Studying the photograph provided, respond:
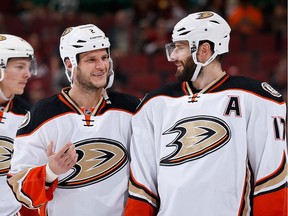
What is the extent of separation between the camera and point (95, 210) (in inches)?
136

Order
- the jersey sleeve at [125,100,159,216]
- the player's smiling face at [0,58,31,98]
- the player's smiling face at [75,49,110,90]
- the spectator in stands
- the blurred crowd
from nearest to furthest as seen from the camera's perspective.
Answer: the jersey sleeve at [125,100,159,216], the player's smiling face at [75,49,110,90], the player's smiling face at [0,58,31,98], the blurred crowd, the spectator in stands

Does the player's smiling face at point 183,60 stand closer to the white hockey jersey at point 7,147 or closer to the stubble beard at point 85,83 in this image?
the stubble beard at point 85,83

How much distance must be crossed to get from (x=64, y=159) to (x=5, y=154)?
2.06 feet

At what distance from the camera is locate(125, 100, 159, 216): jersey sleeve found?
11.1 ft

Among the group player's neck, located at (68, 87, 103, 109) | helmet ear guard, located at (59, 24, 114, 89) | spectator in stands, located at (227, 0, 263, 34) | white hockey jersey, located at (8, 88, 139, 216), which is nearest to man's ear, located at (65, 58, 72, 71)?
helmet ear guard, located at (59, 24, 114, 89)

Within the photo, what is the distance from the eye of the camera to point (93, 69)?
11.6ft

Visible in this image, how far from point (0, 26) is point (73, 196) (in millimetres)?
5865

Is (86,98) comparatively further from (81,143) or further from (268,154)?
(268,154)

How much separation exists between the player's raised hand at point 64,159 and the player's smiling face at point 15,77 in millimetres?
705

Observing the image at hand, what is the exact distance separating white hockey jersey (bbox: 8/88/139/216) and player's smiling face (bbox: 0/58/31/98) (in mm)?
409

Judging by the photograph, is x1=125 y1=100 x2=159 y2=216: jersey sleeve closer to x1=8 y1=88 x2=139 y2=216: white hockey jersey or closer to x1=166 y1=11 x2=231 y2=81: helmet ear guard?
x1=8 y1=88 x2=139 y2=216: white hockey jersey

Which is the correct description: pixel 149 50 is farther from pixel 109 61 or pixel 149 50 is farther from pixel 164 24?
pixel 109 61

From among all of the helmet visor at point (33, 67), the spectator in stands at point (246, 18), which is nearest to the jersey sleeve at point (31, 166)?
the helmet visor at point (33, 67)

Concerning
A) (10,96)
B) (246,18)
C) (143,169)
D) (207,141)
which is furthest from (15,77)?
(246,18)
